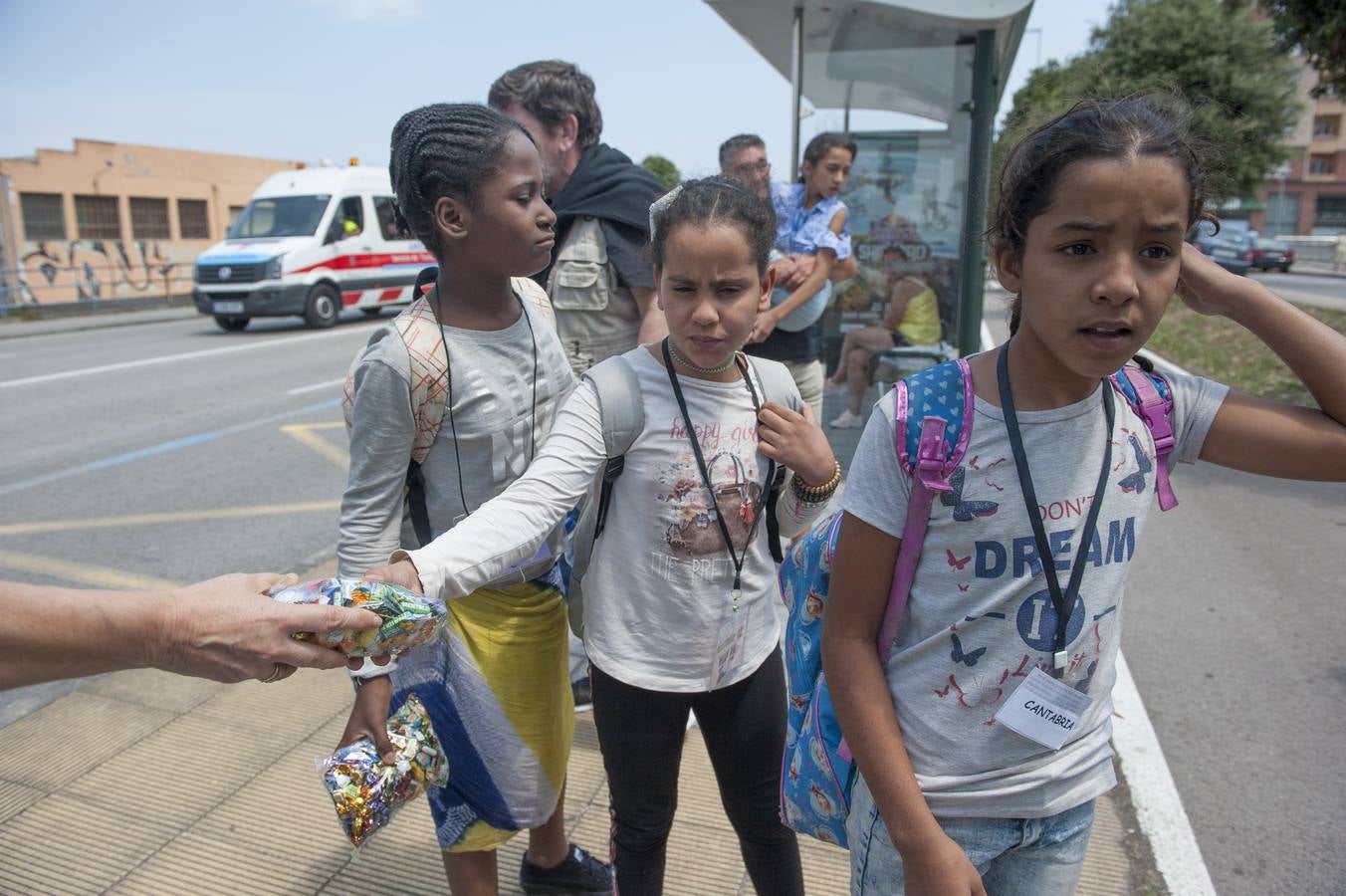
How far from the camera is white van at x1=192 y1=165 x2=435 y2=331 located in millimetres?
15859

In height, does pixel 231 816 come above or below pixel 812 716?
below

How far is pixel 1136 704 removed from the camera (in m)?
3.67

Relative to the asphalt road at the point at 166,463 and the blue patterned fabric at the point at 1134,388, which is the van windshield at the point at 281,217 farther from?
the blue patterned fabric at the point at 1134,388

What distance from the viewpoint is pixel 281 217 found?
16.5 metres

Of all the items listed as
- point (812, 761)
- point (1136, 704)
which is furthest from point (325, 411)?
point (812, 761)

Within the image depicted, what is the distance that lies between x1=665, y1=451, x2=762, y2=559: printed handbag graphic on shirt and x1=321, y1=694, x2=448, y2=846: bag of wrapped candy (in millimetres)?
641

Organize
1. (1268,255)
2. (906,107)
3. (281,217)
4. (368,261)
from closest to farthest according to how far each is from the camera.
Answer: (906,107) → (281,217) → (368,261) → (1268,255)

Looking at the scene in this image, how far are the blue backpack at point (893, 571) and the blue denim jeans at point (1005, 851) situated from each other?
105 millimetres

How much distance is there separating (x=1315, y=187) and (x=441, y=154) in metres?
63.9

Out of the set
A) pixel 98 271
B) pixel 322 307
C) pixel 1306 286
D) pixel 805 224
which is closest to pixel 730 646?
pixel 805 224

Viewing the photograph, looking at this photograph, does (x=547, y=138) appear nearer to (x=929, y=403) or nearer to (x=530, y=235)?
(x=530, y=235)

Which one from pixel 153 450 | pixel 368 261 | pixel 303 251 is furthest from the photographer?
pixel 368 261

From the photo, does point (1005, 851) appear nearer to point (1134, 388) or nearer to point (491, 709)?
point (1134, 388)

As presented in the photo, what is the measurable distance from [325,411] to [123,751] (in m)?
6.82
